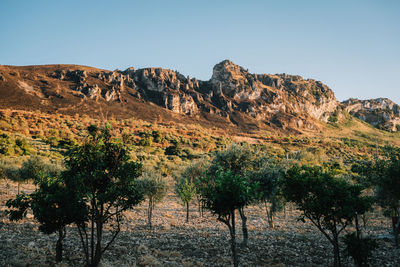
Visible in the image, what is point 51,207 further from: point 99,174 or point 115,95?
point 115,95

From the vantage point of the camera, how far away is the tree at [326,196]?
1354 cm

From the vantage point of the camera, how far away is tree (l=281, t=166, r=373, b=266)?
44.4 feet

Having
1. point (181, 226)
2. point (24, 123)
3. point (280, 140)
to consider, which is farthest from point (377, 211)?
point (24, 123)

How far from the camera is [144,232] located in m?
23.0

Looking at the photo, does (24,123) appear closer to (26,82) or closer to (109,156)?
(26,82)

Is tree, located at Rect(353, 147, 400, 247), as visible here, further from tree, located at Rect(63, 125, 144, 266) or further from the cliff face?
the cliff face

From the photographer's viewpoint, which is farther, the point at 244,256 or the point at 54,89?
the point at 54,89

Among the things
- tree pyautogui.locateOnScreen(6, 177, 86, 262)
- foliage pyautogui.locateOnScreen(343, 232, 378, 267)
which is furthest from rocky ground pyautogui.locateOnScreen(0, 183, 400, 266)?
tree pyautogui.locateOnScreen(6, 177, 86, 262)

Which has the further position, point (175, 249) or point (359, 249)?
point (175, 249)

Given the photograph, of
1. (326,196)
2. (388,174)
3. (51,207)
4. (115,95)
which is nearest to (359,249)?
(326,196)

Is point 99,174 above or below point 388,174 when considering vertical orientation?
above

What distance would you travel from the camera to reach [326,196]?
1351cm

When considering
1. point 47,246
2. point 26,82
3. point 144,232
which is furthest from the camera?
point 26,82

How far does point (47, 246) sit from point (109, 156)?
10112 millimetres
